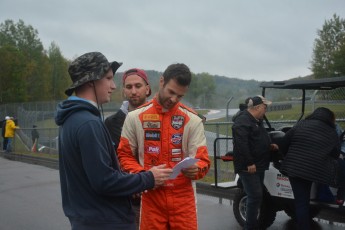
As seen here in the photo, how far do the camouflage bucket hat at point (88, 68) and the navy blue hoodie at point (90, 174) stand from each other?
0.13 meters

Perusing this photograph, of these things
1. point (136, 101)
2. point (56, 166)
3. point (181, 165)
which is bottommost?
point (56, 166)

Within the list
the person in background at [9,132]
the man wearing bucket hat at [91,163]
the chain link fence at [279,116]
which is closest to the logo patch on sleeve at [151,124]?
the man wearing bucket hat at [91,163]

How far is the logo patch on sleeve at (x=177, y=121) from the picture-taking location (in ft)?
10.3

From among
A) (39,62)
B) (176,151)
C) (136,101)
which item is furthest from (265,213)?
(39,62)

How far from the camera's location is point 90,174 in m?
2.32

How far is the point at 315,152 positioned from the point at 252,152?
31.2 inches

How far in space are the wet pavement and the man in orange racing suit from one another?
3.28m

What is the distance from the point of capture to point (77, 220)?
8.04 feet

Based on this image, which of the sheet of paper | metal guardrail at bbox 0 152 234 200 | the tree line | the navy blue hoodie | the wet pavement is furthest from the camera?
the tree line

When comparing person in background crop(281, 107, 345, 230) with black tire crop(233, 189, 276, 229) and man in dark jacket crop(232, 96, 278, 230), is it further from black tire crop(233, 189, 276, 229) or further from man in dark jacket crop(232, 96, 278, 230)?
black tire crop(233, 189, 276, 229)

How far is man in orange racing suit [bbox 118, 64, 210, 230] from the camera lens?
10.1ft

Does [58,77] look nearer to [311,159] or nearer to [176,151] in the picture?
[311,159]

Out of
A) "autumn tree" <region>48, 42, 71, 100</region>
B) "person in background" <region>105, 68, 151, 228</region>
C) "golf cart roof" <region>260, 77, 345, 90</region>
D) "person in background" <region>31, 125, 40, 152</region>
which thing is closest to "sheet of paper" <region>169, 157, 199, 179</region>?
"person in background" <region>105, 68, 151, 228</region>

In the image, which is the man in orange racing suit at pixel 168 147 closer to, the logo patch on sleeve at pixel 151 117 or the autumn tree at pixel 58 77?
the logo patch on sleeve at pixel 151 117
